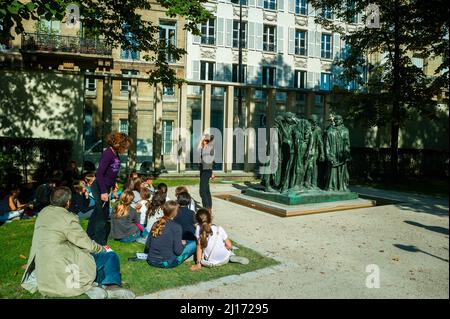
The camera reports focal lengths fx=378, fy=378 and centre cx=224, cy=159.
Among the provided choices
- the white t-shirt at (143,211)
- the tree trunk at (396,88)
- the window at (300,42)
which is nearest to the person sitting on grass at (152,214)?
the white t-shirt at (143,211)

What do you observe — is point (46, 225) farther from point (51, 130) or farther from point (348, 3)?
point (348, 3)

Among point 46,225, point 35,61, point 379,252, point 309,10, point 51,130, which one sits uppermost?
point 309,10

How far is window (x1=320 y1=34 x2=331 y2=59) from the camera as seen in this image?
115ft

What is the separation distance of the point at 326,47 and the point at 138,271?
110 feet

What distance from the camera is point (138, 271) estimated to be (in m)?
5.59

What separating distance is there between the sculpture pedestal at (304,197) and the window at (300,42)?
81.3 feet

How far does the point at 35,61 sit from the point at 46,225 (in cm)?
2526

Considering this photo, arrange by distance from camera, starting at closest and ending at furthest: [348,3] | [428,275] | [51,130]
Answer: [428,275] → [51,130] → [348,3]

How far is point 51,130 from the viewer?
1576 centimetres

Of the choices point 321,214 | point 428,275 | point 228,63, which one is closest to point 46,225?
point 428,275

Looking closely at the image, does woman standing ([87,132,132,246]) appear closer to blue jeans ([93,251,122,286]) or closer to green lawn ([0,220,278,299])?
green lawn ([0,220,278,299])

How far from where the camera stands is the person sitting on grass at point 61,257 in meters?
4.46

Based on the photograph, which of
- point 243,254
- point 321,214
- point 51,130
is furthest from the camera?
point 51,130

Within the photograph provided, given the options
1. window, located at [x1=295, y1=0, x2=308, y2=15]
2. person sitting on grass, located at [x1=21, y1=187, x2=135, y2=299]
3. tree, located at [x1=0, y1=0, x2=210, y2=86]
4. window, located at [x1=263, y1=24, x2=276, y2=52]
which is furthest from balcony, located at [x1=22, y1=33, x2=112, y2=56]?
person sitting on grass, located at [x1=21, y1=187, x2=135, y2=299]
